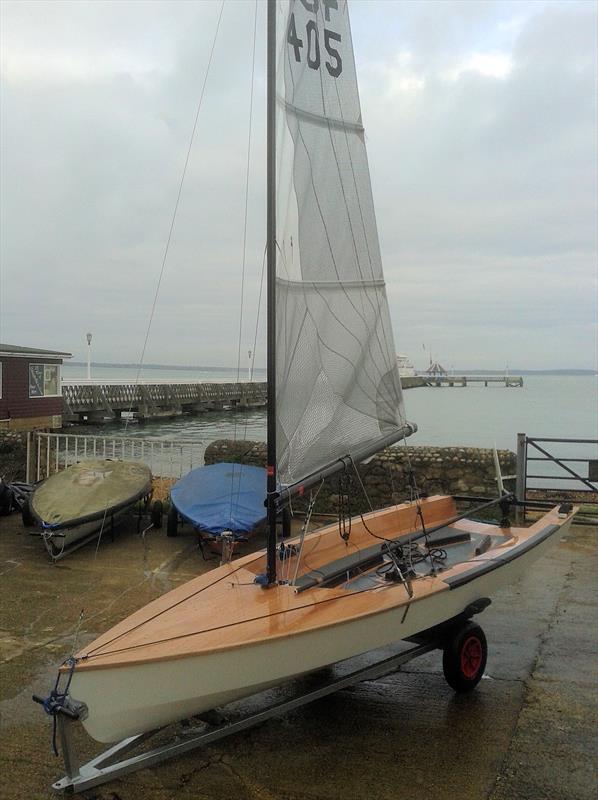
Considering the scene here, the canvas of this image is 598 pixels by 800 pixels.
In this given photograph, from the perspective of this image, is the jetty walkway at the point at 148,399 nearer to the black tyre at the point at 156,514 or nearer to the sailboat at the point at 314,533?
the black tyre at the point at 156,514

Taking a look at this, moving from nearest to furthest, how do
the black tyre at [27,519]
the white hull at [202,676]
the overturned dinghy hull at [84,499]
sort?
the white hull at [202,676] → the overturned dinghy hull at [84,499] → the black tyre at [27,519]

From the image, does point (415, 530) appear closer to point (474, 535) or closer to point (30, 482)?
point (474, 535)

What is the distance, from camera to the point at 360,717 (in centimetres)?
405

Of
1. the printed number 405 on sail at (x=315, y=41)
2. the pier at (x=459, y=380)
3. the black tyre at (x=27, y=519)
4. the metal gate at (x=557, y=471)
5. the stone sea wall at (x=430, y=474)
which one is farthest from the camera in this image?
the pier at (x=459, y=380)

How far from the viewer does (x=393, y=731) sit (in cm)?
387

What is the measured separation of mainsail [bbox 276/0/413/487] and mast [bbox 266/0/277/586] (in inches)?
2.5

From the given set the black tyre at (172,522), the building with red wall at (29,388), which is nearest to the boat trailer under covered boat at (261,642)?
the black tyre at (172,522)

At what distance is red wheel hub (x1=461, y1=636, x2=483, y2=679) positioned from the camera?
4281 millimetres

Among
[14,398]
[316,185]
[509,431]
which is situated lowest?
[509,431]

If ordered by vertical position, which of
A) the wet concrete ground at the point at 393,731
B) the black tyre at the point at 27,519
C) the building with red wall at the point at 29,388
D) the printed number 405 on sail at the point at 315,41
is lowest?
the wet concrete ground at the point at 393,731

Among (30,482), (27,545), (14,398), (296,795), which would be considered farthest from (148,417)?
(296,795)

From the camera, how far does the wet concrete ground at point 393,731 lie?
3303mm

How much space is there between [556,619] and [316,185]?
14.0ft

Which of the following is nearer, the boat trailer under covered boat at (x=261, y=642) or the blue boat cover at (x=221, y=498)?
the boat trailer under covered boat at (x=261, y=642)
